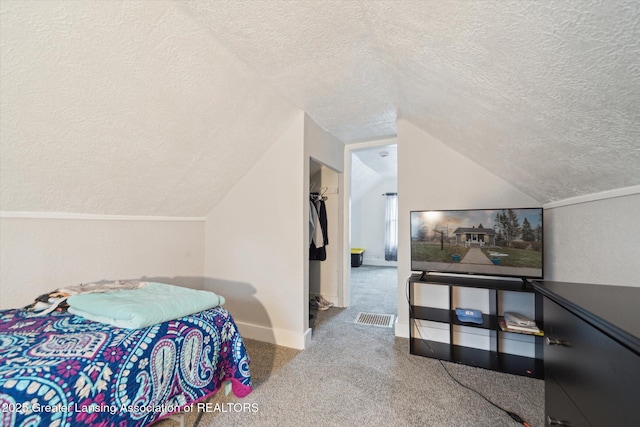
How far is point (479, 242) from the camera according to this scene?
2.08m

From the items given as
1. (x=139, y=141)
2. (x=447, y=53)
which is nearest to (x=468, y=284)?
(x=447, y=53)

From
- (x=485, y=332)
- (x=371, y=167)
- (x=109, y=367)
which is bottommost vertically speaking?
(x=485, y=332)

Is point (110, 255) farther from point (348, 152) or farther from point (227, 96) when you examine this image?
point (348, 152)

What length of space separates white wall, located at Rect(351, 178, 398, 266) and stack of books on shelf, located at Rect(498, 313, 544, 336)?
15.5 ft

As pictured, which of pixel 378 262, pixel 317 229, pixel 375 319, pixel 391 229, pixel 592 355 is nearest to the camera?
pixel 592 355

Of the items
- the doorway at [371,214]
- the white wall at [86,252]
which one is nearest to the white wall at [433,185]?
the white wall at [86,252]

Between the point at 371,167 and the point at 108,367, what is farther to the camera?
the point at 371,167

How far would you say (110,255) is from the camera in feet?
6.16

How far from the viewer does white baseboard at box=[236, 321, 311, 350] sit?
88.2 inches

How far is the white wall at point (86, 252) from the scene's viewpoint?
4.70 feet

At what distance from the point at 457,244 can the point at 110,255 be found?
9.13 ft

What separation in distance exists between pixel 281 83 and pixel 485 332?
2.66m

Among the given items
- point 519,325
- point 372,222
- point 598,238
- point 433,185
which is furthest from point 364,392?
point 372,222

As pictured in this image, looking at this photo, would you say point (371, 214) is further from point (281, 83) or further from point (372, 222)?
point (281, 83)
